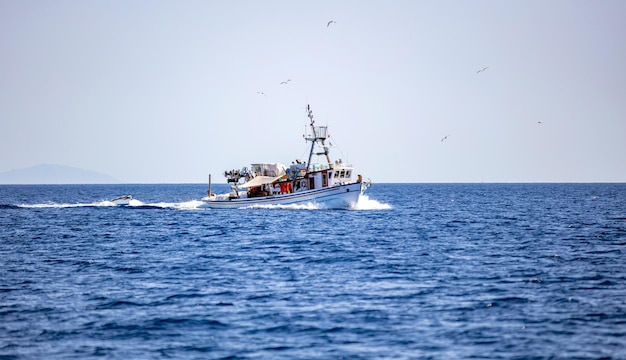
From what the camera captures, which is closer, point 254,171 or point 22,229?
point 22,229

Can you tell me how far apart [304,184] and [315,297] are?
50034 mm

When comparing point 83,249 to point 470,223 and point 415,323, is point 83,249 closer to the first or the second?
point 415,323

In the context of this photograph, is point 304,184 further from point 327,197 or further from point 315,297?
point 315,297

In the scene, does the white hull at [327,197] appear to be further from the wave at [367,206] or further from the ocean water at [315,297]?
the ocean water at [315,297]

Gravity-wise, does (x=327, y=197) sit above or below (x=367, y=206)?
above

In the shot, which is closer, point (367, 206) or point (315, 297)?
point (315, 297)

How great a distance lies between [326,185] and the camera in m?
71.0

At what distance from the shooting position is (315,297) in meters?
23.2

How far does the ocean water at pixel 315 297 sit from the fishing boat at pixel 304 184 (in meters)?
24.9

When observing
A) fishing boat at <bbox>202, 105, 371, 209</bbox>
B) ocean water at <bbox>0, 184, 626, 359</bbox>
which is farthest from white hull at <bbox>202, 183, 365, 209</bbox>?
ocean water at <bbox>0, 184, 626, 359</bbox>

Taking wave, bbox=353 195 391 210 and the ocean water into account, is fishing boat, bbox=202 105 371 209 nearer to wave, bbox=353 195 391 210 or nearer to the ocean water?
wave, bbox=353 195 391 210

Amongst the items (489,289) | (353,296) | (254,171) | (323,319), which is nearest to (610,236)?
(489,289)

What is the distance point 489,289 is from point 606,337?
687cm

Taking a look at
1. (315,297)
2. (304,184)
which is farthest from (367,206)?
(315,297)
